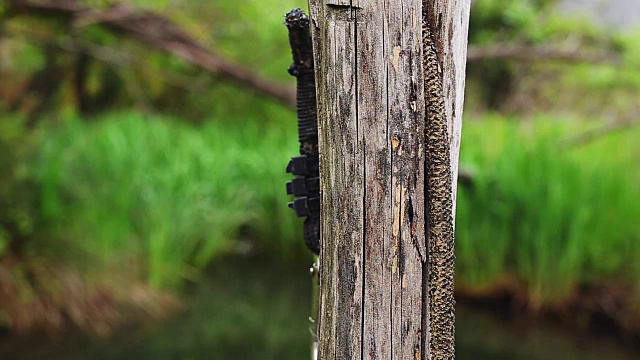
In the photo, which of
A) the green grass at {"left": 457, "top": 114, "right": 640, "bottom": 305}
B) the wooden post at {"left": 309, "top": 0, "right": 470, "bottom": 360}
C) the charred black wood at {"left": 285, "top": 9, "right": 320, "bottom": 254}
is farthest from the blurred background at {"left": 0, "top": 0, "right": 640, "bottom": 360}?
the wooden post at {"left": 309, "top": 0, "right": 470, "bottom": 360}

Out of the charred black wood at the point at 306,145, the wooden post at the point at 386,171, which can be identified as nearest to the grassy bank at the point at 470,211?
the charred black wood at the point at 306,145

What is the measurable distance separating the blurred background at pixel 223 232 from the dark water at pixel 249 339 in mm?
12

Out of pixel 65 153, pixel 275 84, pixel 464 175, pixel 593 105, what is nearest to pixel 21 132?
pixel 65 153

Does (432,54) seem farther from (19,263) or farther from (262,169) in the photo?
(262,169)

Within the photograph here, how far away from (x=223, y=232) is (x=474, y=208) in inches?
68.2

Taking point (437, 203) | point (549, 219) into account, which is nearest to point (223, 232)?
point (549, 219)

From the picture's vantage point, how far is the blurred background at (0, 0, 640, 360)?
414cm

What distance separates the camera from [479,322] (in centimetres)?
454

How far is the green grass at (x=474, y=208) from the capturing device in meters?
4.32

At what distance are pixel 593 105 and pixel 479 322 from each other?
13.4 feet

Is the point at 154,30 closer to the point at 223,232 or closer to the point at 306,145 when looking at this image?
the point at 223,232

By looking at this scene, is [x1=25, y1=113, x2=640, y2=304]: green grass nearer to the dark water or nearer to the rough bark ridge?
the dark water

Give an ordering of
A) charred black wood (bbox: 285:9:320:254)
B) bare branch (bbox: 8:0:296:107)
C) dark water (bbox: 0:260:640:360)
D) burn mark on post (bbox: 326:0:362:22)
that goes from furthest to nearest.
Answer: bare branch (bbox: 8:0:296:107) < dark water (bbox: 0:260:640:360) < charred black wood (bbox: 285:9:320:254) < burn mark on post (bbox: 326:0:362:22)

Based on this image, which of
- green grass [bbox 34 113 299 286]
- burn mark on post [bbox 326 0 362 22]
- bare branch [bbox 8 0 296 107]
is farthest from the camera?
bare branch [bbox 8 0 296 107]
